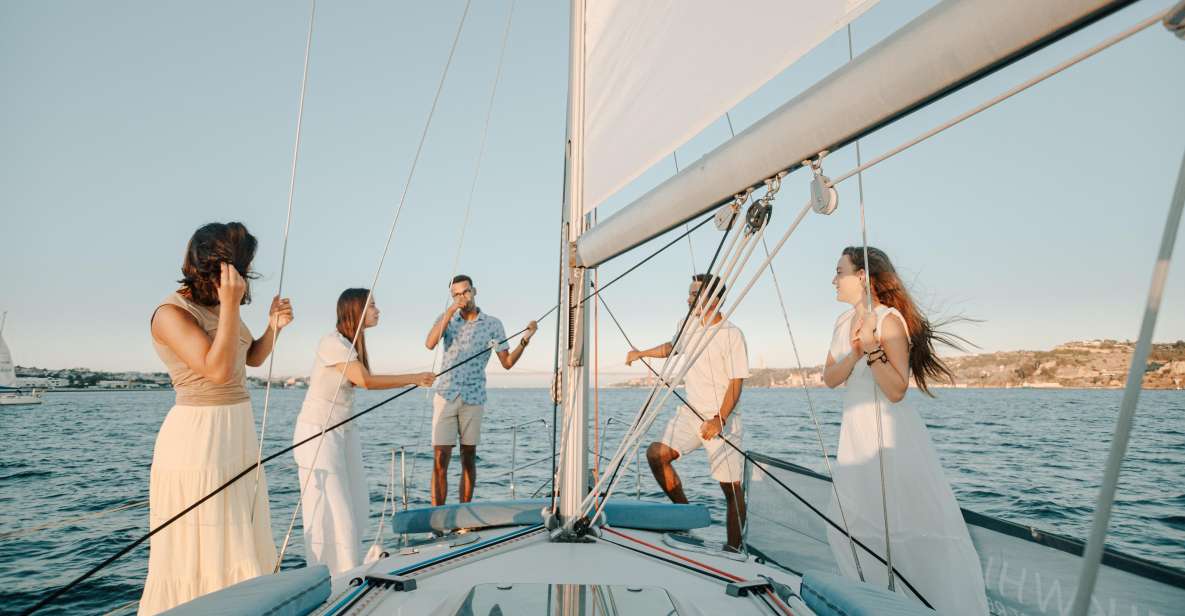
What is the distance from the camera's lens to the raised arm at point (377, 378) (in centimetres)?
255

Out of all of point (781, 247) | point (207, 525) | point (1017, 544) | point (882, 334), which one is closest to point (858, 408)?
point (882, 334)

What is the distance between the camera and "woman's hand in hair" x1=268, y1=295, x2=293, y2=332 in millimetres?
2148

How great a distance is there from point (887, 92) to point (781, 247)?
43 centimetres

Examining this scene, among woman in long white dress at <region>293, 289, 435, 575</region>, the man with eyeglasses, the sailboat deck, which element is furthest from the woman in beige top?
the man with eyeglasses

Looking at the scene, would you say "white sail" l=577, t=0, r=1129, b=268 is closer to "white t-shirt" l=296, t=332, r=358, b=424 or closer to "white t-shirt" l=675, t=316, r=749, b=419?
"white t-shirt" l=296, t=332, r=358, b=424

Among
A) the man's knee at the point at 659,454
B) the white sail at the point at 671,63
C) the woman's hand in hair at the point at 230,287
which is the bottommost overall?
the man's knee at the point at 659,454

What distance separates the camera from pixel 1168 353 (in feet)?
2.85

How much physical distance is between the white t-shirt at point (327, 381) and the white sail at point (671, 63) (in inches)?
51.6

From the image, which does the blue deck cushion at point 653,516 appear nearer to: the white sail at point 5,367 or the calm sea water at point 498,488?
the calm sea water at point 498,488

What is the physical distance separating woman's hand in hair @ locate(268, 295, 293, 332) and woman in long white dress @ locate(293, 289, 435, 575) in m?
0.27

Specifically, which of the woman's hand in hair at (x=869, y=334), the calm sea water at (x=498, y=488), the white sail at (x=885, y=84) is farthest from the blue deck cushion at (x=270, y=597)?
the woman's hand in hair at (x=869, y=334)

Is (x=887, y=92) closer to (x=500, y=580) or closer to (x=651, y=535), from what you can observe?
(x=500, y=580)

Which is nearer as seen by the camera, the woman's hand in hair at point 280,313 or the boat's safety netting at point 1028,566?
the boat's safety netting at point 1028,566

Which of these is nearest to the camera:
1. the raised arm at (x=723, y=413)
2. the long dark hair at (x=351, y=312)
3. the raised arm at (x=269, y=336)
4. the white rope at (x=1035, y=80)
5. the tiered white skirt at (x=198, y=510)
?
the white rope at (x=1035, y=80)
